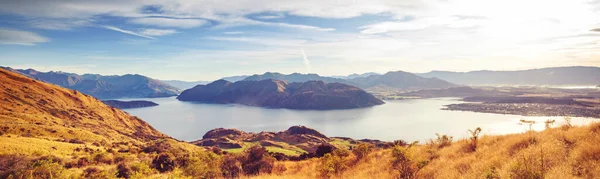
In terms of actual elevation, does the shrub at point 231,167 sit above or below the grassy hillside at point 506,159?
below

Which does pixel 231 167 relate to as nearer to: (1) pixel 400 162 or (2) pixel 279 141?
(1) pixel 400 162

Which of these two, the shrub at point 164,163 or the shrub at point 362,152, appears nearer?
the shrub at point 362,152

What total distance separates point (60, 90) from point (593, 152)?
420ft

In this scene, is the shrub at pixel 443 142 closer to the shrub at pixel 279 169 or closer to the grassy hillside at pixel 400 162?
the grassy hillside at pixel 400 162

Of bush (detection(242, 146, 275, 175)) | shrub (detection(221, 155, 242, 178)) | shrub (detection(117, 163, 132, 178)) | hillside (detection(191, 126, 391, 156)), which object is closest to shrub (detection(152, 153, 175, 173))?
shrub (detection(117, 163, 132, 178))

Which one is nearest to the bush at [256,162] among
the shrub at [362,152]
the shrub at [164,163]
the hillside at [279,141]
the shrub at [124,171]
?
the shrub at [164,163]

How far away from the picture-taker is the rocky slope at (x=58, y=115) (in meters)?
52.8

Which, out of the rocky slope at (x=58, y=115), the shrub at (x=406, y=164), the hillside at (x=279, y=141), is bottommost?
the hillside at (x=279, y=141)

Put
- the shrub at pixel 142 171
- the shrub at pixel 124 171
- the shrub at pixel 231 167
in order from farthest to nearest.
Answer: the shrub at pixel 231 167
the shrub at pixel 124 171
the shrub at pixel 142 171

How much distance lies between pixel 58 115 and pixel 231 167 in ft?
264

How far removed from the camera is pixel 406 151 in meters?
12.8

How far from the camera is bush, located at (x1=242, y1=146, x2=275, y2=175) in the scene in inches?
810

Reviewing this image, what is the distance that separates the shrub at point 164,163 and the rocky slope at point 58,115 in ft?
117

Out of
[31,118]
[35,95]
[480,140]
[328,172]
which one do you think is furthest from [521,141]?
[35,95]
